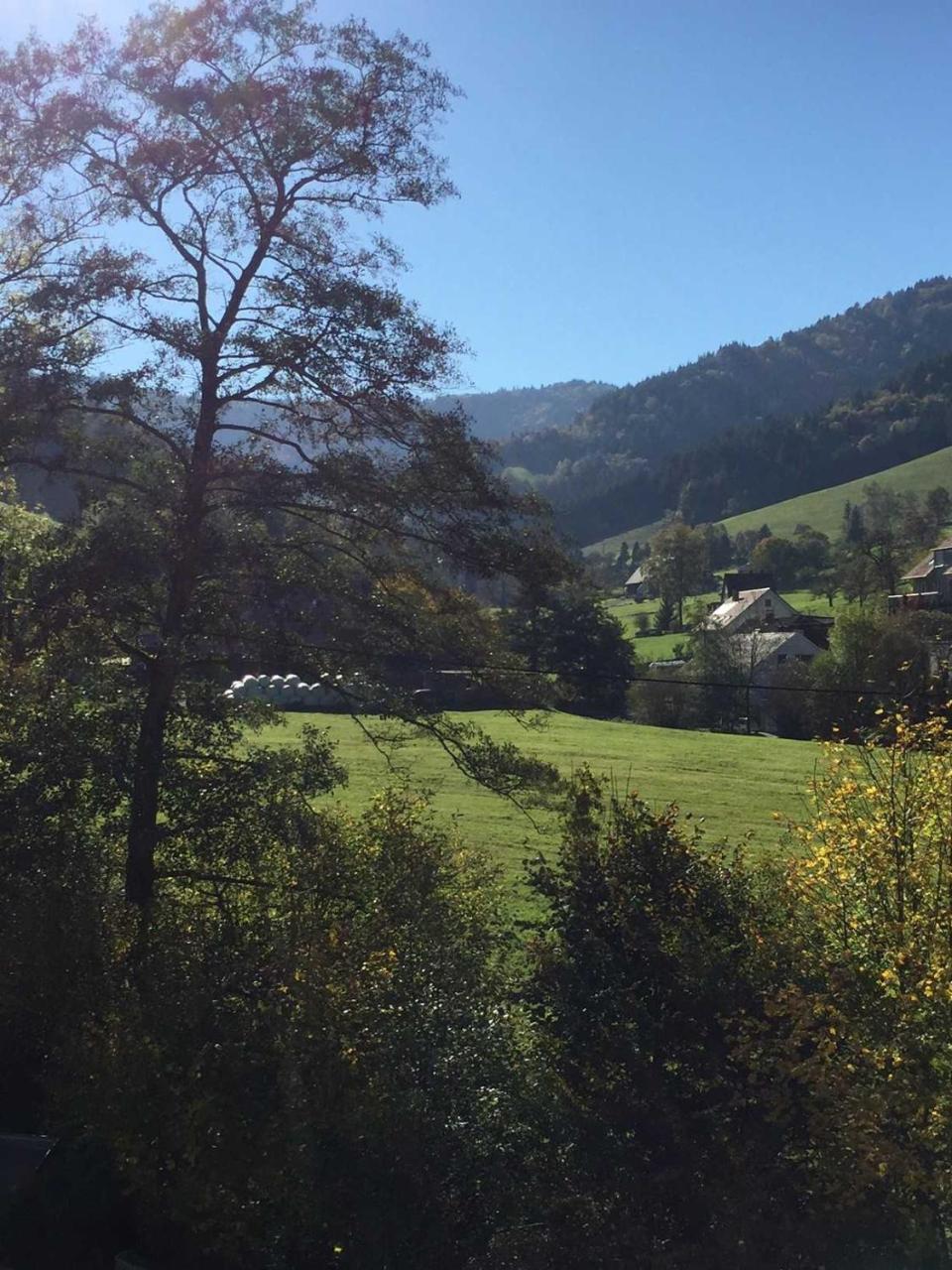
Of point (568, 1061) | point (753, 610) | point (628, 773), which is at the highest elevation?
point (753, 610)

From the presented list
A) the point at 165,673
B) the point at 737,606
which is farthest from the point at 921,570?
the point at 165,673

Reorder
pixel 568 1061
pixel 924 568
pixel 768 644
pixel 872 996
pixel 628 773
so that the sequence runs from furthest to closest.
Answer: pixel 924 568 → pixel 768 644 → pixel 628 773 → pixel 568 1061 → pixel 872 996

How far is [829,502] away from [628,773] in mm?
161050

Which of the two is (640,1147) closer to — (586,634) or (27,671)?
(27,671)

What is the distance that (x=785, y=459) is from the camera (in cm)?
18800

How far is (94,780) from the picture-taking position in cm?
958

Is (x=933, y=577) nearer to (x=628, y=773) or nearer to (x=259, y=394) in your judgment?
(x=628, y=773)

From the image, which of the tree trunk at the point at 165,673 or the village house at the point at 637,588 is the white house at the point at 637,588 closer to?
the village house at the point at 637,588

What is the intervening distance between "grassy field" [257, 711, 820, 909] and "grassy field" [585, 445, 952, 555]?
118m

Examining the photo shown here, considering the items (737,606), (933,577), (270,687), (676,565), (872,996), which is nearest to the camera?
(872,996)

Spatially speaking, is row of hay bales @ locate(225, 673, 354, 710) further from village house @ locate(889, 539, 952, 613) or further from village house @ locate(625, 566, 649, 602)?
village house @ locate(625, 566, 649, 602)

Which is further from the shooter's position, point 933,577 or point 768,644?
point 933,577

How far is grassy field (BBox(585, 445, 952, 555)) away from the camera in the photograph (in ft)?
522

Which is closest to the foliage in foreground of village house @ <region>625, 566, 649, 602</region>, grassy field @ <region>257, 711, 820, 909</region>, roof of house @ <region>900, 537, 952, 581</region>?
grassy field @ <region>257, 711, 820, 909</region>
